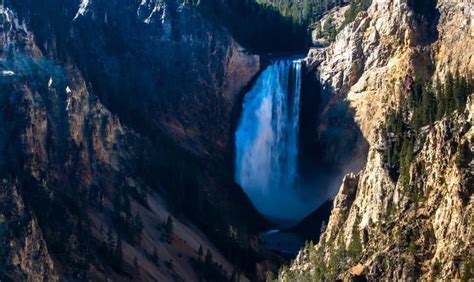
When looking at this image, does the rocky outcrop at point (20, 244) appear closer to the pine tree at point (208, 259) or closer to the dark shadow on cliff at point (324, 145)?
the pine tree at point (208, 259)

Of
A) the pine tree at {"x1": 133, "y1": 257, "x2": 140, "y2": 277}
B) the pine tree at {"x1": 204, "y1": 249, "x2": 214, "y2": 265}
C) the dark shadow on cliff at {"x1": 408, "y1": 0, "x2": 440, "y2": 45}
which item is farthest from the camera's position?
Result: the dark shadow on cliff at {"x1": 408, "y1": 0, "x2": 440, "y2": 45}

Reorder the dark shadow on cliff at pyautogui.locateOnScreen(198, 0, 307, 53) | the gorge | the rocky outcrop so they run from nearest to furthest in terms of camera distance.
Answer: the rocky outcrop < the gorge < the dark shadow on cliff at pyautogui.locateOnScreen(198, 0, 307, 53)

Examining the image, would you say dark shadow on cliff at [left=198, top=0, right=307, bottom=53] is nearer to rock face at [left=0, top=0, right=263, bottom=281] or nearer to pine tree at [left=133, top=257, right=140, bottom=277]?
rock face at [left=0, top=0, right=263, bottom=281]

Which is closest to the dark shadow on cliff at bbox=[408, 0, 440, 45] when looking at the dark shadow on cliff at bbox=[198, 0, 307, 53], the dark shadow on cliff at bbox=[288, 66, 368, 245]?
the dark shadow on cliff at bbox=[288, 66, 368, 245]

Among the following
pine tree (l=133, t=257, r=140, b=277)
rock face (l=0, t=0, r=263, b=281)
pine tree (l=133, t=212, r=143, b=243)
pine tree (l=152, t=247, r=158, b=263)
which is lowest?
pine tree (l=133, t=257, r=140, b=277)

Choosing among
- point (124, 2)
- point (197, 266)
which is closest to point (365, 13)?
point (124, 2)

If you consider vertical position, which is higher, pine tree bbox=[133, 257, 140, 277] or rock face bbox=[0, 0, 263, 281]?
rock face bbox=[0, 0, 263, 281]

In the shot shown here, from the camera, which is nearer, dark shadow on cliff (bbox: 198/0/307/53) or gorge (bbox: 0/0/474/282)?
gorge (bbox: 0/0/474/282)

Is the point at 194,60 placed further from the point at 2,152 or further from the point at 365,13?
the point at 2,152
